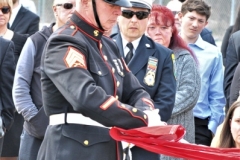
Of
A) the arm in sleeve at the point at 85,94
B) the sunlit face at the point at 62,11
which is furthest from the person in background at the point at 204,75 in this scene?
the arm in sleeve at the point at 85,94

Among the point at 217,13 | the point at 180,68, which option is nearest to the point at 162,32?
the point at 180,68

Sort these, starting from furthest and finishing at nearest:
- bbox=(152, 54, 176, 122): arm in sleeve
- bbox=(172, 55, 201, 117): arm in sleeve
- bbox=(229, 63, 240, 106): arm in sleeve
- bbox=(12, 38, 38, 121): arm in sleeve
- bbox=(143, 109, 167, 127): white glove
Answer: bbox=(229, 63, 240, 106): arm in sleeve < bbox=(172, 55, 201, 117): arm in sleeve < bbox=(12, 38, 38, 121): arm in sleeve < bbox=(152, 54, 176, 122): arm in sleeve < bbox=(143, 109, 167, 127): white glove

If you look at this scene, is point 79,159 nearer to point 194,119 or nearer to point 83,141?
point 83,141

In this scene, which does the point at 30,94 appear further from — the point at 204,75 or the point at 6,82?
the point at 204,75

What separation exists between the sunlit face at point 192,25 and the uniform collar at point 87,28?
12.0 feet

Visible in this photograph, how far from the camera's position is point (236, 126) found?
6.62 metres

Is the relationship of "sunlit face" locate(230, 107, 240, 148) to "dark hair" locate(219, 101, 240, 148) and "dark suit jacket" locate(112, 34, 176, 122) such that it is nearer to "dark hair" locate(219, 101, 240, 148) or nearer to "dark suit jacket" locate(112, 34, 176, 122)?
"dark hair" locate(219, 101, 240, 148)

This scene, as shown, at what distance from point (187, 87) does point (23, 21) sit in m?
3.00

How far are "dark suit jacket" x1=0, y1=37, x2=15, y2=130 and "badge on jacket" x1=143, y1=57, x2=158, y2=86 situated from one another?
1.25m

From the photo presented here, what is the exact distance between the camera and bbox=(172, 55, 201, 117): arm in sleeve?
7.00 meters

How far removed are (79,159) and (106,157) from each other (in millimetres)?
174

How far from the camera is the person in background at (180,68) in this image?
7016 millimetres

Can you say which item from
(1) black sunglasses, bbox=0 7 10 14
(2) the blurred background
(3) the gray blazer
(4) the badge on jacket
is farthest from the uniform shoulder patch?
(2) the blurred background

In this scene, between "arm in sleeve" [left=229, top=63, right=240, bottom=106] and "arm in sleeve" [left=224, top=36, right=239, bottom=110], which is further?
"arm in sleeve" [left=224, top=36, right=239, bottom=110]
